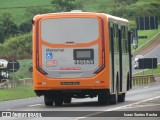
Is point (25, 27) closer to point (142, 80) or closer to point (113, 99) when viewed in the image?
point (142, 80)

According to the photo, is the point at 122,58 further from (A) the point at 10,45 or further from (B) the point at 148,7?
(B) the point at 148,7

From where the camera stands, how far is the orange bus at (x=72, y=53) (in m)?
29.6

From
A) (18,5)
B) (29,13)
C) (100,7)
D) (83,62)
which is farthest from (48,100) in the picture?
(18,5)

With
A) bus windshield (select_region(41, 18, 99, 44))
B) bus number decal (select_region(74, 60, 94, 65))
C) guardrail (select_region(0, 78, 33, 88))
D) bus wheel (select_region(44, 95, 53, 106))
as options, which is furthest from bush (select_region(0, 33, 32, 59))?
bus number decal (select_region(74, 60, 94, 65))

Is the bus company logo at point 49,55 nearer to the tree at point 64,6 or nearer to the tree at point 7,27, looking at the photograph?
the tree at point 7,27

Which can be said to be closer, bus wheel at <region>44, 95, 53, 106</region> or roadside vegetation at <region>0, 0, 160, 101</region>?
bus wheel at <region>44, 95, 53, 106</region>

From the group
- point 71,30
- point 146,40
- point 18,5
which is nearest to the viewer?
point 71,30

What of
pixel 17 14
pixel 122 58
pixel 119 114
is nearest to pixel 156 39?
pixel 17 14

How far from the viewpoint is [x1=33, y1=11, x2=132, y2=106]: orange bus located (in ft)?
97.1

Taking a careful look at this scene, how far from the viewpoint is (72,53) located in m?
29.7

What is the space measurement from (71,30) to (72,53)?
0.79 meters

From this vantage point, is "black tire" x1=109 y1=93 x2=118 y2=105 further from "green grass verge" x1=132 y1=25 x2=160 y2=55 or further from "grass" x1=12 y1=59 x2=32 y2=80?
"green grass verge" x1=132 y1=25 x2=160 y2=55

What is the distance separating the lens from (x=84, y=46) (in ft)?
97.2

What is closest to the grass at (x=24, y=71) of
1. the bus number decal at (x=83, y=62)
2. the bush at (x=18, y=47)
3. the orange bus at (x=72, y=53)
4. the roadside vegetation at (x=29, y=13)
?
the roadside vegetation at (x=29, y=13)
